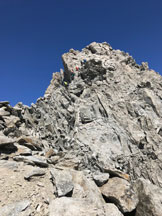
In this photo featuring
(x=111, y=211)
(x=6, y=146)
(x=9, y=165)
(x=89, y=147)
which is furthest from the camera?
(x=89, y=147)

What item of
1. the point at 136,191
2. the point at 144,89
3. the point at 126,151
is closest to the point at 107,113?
the point at 126,151

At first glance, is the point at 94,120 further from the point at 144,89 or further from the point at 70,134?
the point at 144,89

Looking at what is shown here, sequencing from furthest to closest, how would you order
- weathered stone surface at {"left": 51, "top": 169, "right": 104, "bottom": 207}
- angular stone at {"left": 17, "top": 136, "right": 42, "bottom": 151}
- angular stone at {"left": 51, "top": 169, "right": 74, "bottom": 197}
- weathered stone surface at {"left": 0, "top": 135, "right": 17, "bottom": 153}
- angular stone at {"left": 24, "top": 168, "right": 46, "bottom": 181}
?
angular stone at {"left": 17, "top": 136, "right": 42, "bottom": 151}, weathered stone surface at {"left": 0, "top": 135, "right": 17, "bottom": 153}, angular stone at {"left": 24, "top": 168, "right": 46, "bottom": 181}, weathered stone surface at {"left": 51, "top": 169, "right": 104, "bottom": 207}, angular stone at {"left": 51, "top": 169, "right": 74, "bottom": 197}

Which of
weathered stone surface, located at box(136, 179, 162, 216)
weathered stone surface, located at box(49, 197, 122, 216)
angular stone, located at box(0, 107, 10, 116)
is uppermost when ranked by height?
angular stone, located at box(0, 107, 10, 116)

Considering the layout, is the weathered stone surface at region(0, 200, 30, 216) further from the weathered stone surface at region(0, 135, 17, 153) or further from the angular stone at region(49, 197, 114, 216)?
the weathered stone surface at region(0, 135, 17, 153)

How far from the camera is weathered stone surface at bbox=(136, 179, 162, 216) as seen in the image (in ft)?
25.7

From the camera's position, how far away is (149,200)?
27.0 feet

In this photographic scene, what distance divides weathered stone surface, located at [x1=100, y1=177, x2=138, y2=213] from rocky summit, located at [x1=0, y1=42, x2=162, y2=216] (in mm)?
55

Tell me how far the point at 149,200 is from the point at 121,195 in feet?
6.38

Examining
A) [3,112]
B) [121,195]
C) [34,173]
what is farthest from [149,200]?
[3,112]

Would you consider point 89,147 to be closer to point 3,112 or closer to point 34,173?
point 34,173

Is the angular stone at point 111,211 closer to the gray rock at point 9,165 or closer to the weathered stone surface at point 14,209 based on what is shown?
the weathered stone surface at point 14,209

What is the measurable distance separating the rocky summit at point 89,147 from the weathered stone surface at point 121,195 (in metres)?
0.05

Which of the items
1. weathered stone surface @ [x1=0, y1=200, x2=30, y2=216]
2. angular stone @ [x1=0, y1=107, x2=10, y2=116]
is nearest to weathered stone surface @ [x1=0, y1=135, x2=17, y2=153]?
weathered stone surface @ [x1=0, y1=200, x2=30, y2=216]
